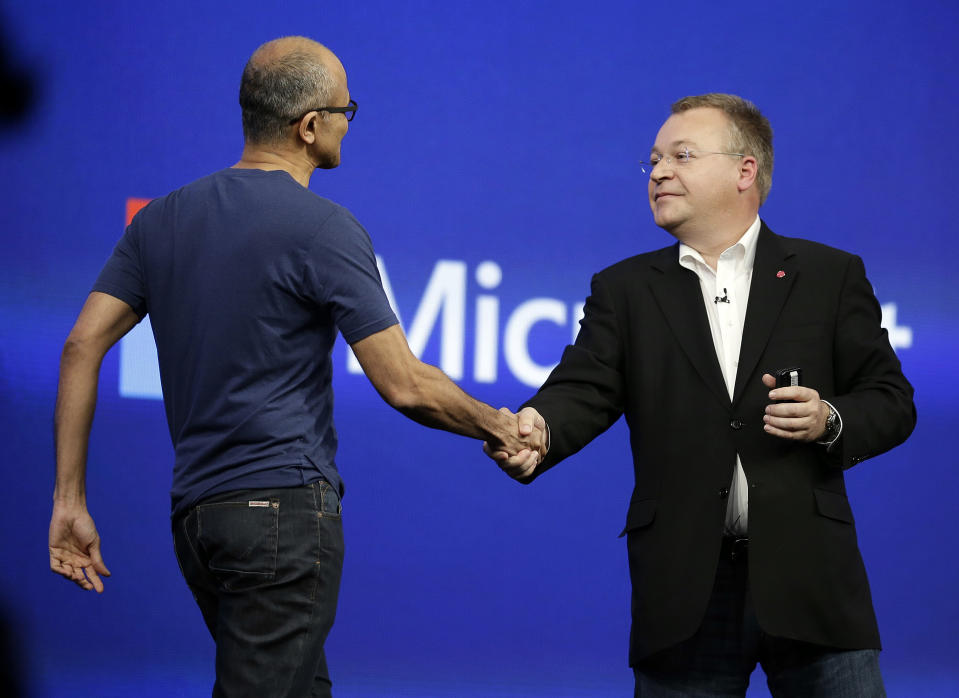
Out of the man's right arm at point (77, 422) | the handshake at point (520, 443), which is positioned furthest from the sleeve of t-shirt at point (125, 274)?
the handshake at point (520, 443)

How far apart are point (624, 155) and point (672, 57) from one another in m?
0.40

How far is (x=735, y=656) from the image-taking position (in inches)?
74.0

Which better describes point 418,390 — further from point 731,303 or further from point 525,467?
point 731,303

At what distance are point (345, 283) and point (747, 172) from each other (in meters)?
0.95

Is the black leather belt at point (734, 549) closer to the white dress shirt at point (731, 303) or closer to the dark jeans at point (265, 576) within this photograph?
the white dress shirt at point (731, 303)

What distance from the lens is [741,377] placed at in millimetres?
1952

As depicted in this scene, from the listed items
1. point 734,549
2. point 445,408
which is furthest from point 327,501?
point 734,549

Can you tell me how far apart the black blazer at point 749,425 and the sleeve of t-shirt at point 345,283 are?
0.46m

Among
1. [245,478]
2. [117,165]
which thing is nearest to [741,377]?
[245,478]

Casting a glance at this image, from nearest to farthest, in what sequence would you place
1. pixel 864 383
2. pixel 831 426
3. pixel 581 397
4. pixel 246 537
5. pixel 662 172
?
pixel 246 537
pixel 831 426
pixel 864 383
pixel 581 397
pixel 662 172

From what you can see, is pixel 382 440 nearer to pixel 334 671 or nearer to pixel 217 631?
pixel 334 671

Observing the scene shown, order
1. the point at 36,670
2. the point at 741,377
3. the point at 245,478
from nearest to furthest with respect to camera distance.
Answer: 1. the point at 245,478
2. the point at 741,377
3. the point at 36,670

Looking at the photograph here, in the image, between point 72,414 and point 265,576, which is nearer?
point 265,576

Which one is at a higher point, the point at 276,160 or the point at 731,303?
the point at 276,160
